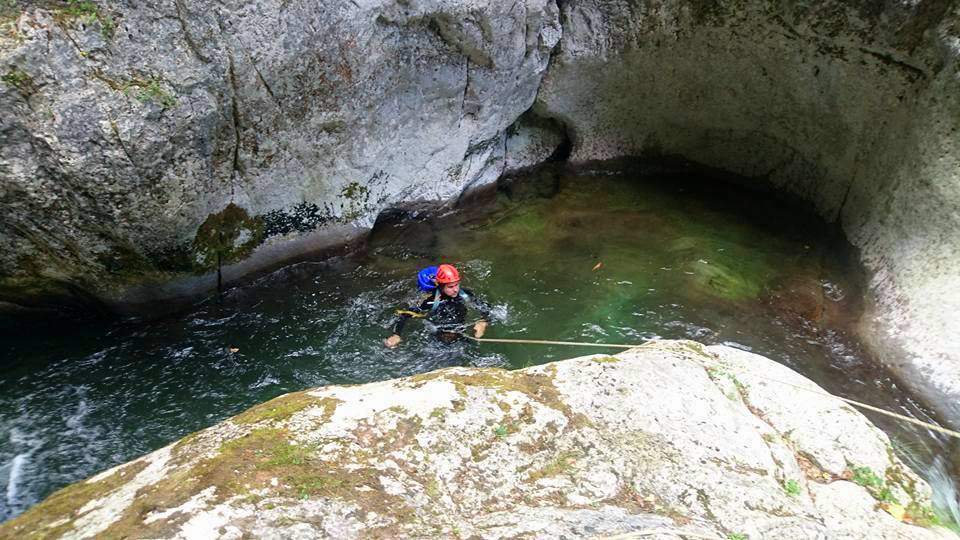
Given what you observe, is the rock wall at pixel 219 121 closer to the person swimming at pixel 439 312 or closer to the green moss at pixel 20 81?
the green moss at pixel 20 81

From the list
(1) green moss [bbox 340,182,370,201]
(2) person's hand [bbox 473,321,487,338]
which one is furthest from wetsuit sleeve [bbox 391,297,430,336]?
(1) green moss [bbox 340,182,370,201]

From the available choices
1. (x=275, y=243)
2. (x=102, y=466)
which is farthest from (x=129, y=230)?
(x=102, y=466)

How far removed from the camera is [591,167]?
1294 centimetres

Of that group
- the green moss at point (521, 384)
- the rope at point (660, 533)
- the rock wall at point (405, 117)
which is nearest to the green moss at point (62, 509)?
the green moss at point (521, 384)

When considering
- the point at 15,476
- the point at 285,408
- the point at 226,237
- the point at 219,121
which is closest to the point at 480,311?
the point at 226,237

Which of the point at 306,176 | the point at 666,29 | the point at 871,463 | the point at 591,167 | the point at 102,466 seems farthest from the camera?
the point at 591,167

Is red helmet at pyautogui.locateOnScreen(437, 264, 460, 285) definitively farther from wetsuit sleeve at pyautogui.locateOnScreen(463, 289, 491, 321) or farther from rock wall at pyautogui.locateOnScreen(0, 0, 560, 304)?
rock wall at pyautogui.locateOnScreen(0, 0, 560, 304)

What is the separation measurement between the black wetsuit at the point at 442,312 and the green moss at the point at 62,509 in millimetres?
4324

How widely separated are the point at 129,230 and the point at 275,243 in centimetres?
214

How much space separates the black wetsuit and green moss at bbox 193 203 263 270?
266 centimetres

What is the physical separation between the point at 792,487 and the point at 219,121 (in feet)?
24.5

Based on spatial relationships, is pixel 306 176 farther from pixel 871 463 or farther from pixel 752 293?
pixel 871 463

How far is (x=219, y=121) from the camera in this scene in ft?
25.3

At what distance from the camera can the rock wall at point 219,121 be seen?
21.4 feet
